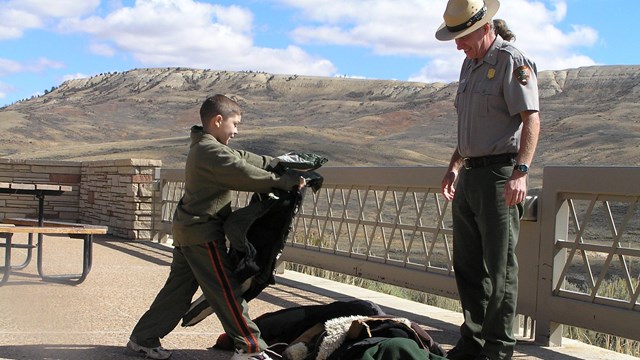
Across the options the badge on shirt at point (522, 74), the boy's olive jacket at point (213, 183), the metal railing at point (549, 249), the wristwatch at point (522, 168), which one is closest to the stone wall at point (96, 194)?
the metal railing at point (549, 249)

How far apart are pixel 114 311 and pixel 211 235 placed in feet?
8.57

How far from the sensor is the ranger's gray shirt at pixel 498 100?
5.70 meters

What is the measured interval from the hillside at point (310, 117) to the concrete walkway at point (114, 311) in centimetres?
2505

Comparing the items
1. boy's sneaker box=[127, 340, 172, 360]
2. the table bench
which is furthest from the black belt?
the table bench

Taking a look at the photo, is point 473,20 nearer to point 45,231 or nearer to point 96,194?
point 45,231

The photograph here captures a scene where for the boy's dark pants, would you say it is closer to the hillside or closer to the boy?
the boy

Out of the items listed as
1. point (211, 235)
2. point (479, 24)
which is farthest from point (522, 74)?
point (211, 235)

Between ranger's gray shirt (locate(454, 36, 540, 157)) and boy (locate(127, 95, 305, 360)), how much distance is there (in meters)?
1.12

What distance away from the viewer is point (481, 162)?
19.2 feet

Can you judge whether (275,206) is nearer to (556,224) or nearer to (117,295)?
(556,224)

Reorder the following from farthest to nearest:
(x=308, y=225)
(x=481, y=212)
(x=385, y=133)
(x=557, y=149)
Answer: (x=385, y=133) → (x=557, y=149) → (x=308, y=225) → (x=481, y=212)

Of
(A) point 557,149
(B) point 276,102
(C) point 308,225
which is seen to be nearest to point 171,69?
(B) point 276,102

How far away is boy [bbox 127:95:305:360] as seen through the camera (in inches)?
228

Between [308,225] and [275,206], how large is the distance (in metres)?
5.01
